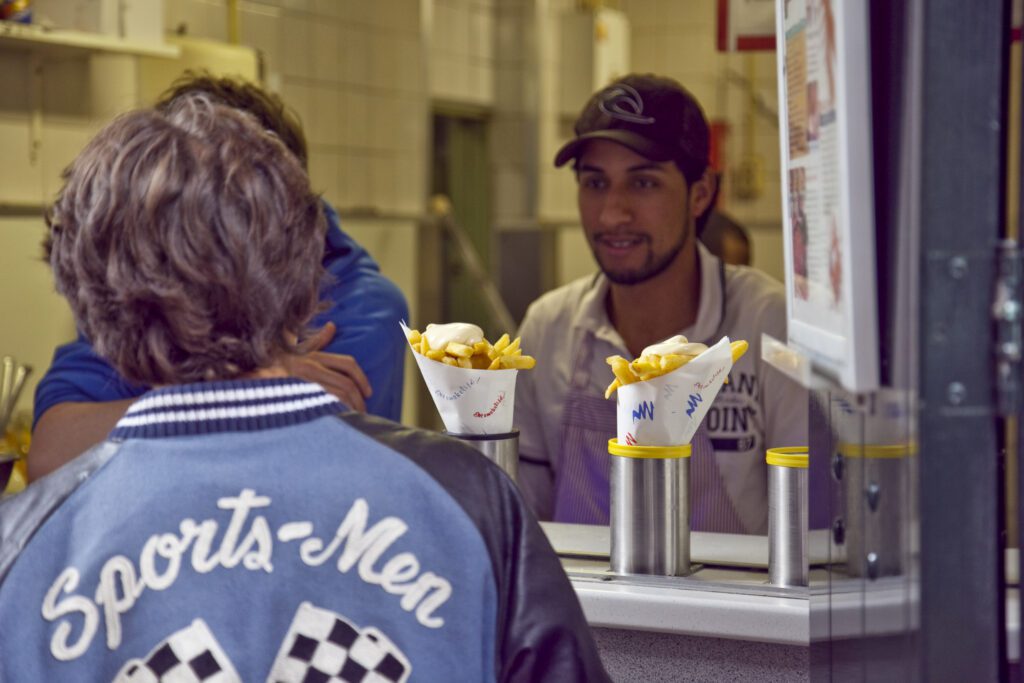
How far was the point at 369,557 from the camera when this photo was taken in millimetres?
1159

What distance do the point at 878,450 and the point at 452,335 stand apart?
81 cm

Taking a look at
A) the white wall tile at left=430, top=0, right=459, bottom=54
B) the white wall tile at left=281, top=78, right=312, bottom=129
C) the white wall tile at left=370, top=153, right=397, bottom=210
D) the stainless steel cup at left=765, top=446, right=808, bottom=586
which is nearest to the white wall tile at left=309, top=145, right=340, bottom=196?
the white wall tile at left=281, top=78, right=312, bottom=129

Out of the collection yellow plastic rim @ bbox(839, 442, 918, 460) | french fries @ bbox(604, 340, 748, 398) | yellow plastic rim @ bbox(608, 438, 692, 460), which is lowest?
yellow plastic rim @ bbox(608, 438, 692, 460)

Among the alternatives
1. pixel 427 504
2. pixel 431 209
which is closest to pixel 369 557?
pixel 427 504

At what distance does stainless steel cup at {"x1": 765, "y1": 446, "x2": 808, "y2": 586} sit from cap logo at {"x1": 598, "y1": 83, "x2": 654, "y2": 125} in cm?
105

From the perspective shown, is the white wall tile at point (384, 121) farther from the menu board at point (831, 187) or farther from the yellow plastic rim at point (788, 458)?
the menu board at point (831, 187)

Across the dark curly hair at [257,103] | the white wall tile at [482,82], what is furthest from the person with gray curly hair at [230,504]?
the white wall tile at [482,82]

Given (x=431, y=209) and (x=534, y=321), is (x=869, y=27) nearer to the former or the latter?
(x=534, y=321)

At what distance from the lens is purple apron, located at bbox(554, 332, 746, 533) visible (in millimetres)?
2420

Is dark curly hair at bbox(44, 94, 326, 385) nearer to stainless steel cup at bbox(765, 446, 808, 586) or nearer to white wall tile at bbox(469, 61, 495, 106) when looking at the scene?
stainless steel cup at bbox(765, 446, 808, 586)

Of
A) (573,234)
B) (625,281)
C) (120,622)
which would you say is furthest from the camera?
(573,234)

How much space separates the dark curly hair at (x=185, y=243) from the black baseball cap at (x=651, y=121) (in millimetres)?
1506

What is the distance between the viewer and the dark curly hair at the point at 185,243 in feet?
3.82

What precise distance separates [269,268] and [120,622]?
12.8 inches
